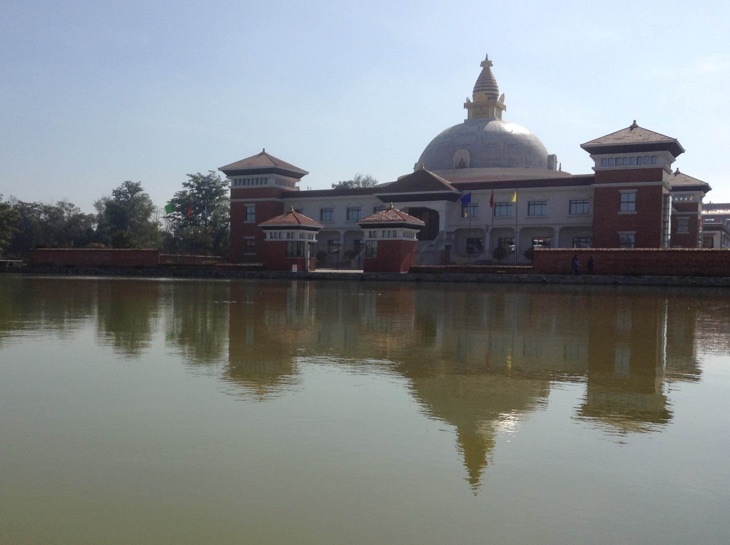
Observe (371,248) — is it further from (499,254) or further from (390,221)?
(499,254)

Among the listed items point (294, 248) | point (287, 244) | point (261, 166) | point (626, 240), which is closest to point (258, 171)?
point (261, 166)

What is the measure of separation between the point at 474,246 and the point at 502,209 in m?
3.02

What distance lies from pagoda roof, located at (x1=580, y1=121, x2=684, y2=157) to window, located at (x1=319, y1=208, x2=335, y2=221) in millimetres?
18296

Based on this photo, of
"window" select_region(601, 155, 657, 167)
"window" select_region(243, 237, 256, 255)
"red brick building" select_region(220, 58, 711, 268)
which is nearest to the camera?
"window" select_region(601, 155, 657, 167)

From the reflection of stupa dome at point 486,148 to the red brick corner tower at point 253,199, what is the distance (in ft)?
40.9

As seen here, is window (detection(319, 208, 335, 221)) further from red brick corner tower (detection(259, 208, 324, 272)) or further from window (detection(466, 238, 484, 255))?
window (detection(466, 238, 484, 255))

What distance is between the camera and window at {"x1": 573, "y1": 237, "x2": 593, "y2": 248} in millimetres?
42562

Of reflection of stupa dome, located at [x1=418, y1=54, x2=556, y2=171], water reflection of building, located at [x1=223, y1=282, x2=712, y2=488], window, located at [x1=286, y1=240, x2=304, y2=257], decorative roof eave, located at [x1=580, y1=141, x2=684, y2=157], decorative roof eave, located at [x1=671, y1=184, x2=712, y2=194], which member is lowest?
water reflection of building, located at [x1=223, y1=282, x2=712, y2=488]

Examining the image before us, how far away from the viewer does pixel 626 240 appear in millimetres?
39406

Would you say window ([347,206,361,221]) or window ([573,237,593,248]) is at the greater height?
window ([347,206,361,221])

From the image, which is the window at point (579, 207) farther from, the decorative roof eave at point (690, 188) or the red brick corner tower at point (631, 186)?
the decorative roof eave at point (690, 188)

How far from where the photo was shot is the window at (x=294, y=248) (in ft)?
130

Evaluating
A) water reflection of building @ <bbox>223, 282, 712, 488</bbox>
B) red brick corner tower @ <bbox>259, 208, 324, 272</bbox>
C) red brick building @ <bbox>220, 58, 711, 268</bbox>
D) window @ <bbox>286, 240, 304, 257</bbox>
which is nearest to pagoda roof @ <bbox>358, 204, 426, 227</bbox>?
red brick building @ <bbox>220, 58, 711, 268</bbox>

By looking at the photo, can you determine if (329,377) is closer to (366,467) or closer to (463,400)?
(463,400)
